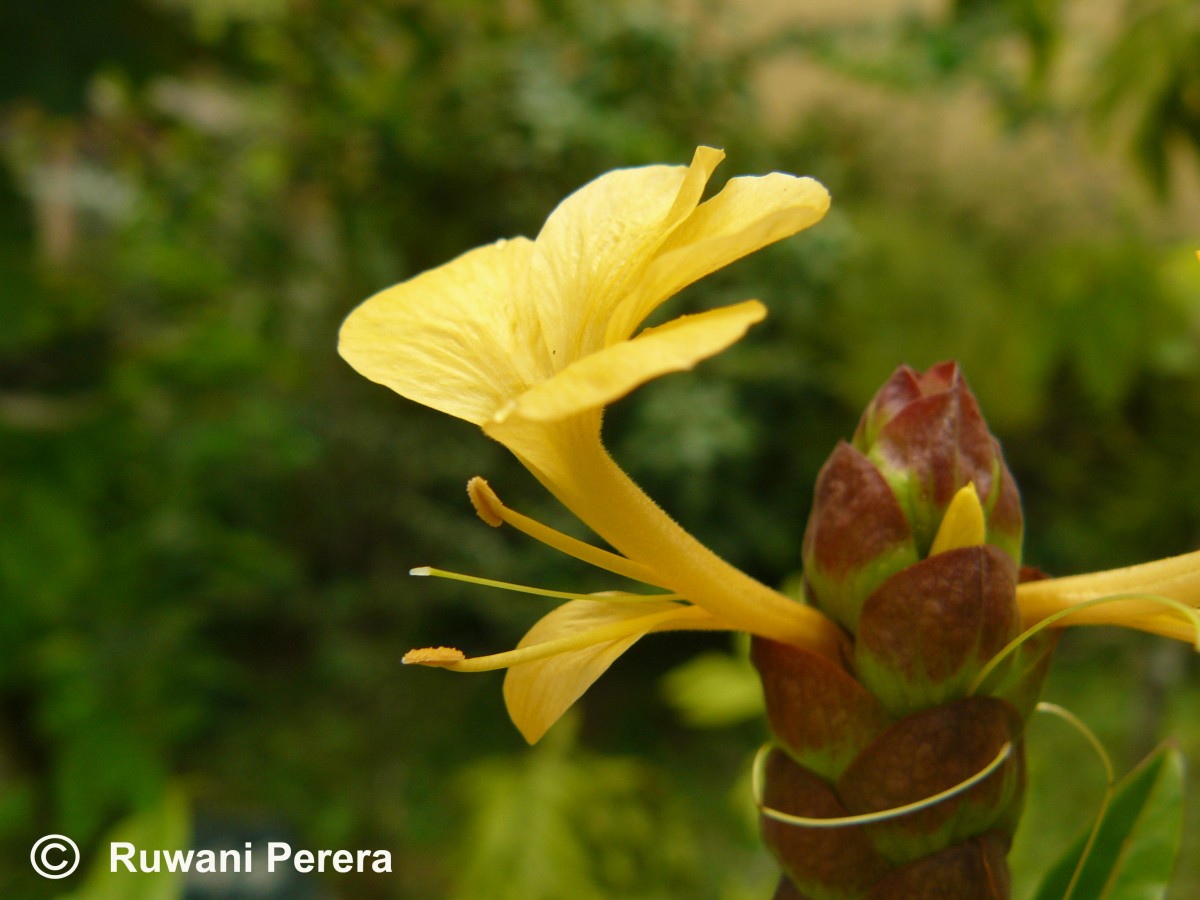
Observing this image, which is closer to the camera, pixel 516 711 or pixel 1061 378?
pixel 516 711

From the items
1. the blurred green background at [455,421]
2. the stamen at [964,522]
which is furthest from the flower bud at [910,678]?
the blurred green background at [455,421]

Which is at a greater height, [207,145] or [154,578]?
[207,145]

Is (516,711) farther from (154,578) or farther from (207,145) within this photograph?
(207,145)

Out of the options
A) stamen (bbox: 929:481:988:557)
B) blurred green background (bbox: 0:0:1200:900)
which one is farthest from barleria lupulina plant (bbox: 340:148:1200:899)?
blurred green background (bbox: 0:0:1200:900)

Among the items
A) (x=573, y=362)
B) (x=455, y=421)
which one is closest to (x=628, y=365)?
(x=573, y=362)

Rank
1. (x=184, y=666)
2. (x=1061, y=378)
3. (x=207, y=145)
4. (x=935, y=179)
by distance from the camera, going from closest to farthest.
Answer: (x=184, y=666)
(x=207, y=145)
(x=1061, y=378)
(x=935, y=179)

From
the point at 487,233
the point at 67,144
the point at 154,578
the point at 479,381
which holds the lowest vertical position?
the point at 479,381

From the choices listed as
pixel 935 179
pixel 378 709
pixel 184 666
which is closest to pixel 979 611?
pixel 184 666

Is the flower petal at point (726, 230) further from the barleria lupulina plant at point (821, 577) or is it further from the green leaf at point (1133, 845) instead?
the green leaf at point (1133, 845)
